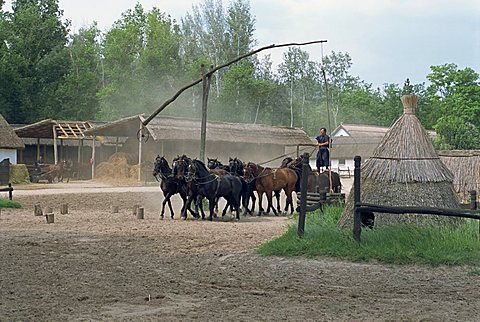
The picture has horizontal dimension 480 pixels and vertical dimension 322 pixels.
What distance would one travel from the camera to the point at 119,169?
4272cm

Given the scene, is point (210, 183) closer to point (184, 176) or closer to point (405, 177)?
point (184, 176)

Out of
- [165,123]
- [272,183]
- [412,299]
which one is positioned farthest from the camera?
[165,123]

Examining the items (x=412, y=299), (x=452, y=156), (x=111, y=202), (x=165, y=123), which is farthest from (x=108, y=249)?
(x=165, y=123)

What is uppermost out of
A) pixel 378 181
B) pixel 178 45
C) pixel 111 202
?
pixel 178 45

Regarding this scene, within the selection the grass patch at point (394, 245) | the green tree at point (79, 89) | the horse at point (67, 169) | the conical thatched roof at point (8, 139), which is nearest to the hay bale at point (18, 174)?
the conical thatched roof at point (8, 139)

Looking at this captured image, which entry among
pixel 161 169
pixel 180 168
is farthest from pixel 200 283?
pixel 161 169

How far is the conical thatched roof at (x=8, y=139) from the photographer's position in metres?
41.0

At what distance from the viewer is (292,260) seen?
500 inches

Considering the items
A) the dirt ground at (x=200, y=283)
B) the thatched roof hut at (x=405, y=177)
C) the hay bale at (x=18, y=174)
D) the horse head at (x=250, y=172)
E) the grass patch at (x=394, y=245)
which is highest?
the thatched roof hut at (x=405, y=177)

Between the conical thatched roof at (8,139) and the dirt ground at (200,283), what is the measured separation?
81.7 feet

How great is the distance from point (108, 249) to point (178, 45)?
183ft

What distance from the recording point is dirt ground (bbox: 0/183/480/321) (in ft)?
28.5

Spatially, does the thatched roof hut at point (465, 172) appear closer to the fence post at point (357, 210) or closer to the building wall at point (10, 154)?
the fence post at point (357, 210)

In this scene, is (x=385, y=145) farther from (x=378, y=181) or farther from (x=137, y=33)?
(x=137, y=33)
